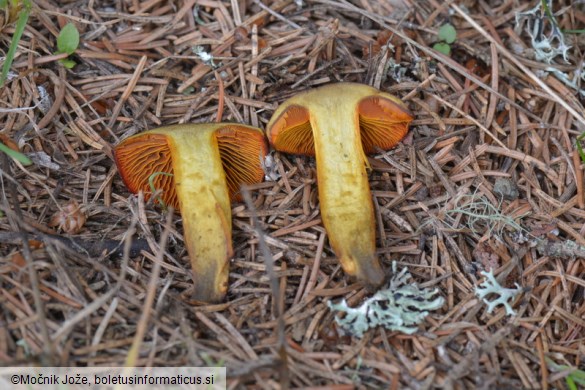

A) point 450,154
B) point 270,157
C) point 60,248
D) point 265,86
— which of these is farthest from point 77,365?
point 450,154

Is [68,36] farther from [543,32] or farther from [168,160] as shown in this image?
[543,32]

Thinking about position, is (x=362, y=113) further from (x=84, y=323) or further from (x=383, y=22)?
(x=84, y=323)

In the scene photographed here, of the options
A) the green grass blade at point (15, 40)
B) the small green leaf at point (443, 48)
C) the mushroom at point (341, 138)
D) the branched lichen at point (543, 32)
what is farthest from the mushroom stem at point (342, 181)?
the green grass blade at point (15, 40)

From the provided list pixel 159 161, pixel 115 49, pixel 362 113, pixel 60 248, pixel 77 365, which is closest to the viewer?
pixel 77 365

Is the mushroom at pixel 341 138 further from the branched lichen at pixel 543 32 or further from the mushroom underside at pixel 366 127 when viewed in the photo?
the branched lichen at pixel 543 32

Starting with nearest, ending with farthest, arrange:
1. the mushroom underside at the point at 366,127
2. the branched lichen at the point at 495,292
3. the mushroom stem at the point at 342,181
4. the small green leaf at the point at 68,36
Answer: the branched lichen at the point at 495,292
the mushroom stem at the point at 342,181
the mushroom underside at the point at 366,127
the small green leaf at the point at 68,36

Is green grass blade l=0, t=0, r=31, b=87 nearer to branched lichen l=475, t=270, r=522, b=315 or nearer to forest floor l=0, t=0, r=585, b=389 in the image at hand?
forest floor l=0, t=0, r=585, b=389
